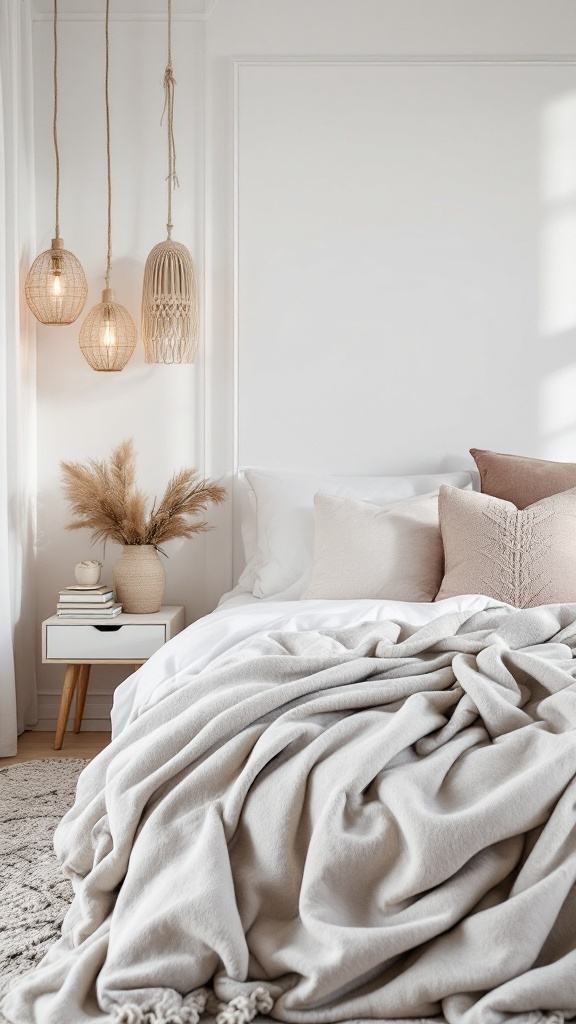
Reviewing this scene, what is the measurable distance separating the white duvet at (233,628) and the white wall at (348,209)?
1178 mm

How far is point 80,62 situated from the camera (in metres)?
3.94

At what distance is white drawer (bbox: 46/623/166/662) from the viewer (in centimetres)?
353

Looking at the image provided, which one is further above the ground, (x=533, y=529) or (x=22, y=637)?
(x=533, y=529)

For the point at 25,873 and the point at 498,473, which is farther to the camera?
the point at 498,473

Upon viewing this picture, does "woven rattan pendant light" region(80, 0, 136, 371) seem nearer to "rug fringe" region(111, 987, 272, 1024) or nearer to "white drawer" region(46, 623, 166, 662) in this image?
"white drawer" region(46, 623, 166, 662)

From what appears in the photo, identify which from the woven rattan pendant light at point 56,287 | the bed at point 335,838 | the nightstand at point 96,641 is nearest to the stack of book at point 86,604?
the nightstand at point 96,641

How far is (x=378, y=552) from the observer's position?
327cm

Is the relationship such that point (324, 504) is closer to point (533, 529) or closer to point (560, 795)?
point (533, 529)

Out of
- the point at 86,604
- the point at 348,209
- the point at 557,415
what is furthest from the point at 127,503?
the point at 557,415

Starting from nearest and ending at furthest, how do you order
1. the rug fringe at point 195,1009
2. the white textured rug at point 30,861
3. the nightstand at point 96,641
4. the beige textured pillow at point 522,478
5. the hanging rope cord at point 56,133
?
the rug fringe at point 195,1009, the white textured rug at point 30,861, the beige textured pillow at point 522,478, the nightstand at point 96,641, the hanging rope cord at point 56,133

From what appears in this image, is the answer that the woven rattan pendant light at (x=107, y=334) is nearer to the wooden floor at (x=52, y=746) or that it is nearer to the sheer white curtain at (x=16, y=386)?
the sheer white curtain at (x=16, y=386)

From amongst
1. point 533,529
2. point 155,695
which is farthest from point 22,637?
point 533,529

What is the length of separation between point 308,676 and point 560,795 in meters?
0.61

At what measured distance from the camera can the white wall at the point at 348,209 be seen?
388cm
